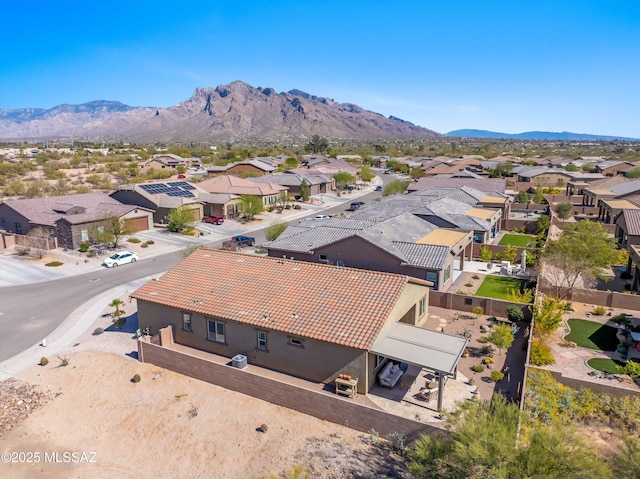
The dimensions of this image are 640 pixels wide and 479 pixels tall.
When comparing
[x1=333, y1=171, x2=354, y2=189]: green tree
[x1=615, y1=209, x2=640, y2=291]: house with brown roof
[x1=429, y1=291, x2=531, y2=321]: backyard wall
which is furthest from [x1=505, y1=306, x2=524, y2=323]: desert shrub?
[x1=333, y1=171, x2=354, y2=189]: green tree

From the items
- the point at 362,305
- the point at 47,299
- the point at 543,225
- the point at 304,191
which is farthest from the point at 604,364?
the point at 304,191

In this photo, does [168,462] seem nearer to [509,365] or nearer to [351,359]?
[351,359]

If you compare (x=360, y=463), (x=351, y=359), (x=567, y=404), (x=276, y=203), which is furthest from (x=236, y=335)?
(x=276, y=203)

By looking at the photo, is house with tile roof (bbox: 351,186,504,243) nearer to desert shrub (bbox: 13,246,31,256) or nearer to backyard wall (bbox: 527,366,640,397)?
backyard wall (bbox: 527,366,640,397)

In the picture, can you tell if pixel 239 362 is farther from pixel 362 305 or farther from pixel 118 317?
pixel 118 317

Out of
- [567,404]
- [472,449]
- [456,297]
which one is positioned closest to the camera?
[472,449]
